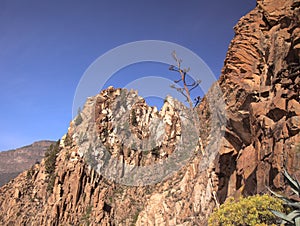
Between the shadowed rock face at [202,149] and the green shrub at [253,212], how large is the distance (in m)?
1.51

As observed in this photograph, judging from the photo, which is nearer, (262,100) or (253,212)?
(253,212)

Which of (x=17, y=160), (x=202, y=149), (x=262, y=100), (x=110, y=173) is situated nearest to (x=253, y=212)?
(x=262, y=100)

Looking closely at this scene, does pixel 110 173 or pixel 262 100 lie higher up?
Answer: pixel 262 100

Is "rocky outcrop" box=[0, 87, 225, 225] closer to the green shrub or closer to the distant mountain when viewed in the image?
the green shrub

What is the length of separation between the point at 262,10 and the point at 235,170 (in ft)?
32.0

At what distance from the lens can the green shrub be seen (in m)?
9.45

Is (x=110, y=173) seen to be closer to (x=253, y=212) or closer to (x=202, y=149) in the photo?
(x=202, y=149)

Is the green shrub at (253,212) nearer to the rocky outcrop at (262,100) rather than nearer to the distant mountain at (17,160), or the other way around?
the rocky outcrop at (262,100)

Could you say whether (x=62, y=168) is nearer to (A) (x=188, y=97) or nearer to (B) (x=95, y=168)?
(B) (x=95, y=168)

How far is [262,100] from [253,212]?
652 cm

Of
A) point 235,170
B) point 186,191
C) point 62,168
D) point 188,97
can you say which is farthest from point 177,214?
point 62,168

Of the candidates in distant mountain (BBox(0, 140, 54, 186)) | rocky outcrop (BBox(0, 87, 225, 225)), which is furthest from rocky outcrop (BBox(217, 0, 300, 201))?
distant mountain (BBox(0, 140, 54, 186))

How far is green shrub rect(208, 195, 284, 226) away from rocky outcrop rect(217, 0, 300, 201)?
4.52ft

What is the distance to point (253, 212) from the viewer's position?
9.62 meters
